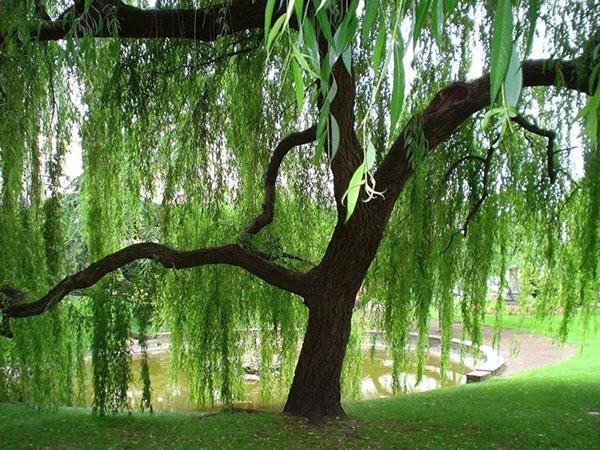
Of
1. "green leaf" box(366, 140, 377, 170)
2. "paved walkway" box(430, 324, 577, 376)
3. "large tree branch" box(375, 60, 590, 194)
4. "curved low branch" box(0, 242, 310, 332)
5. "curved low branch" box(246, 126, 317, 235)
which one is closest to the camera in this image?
Result: "green leaf" box(366, 140, 377, 170)

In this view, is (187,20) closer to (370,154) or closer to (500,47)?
(370,154)

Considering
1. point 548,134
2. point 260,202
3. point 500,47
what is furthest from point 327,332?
point 500,47

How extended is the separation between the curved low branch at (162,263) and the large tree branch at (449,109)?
3.19 ft

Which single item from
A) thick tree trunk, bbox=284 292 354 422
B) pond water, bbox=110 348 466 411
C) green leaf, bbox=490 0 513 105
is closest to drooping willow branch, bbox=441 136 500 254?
thick tree trunk, bbox=284 292 354 422

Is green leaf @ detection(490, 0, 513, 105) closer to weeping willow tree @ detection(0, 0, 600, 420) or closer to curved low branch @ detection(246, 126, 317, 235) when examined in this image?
weeping willow tree @ detection(0, 0, 600, 420)

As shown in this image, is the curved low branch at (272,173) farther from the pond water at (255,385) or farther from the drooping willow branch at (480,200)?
the pond water at (255,385)

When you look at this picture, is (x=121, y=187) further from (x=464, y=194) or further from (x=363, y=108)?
(x=464, y=194)

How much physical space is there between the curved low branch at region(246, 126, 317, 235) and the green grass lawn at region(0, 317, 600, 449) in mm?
1398

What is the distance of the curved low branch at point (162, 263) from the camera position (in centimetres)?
413

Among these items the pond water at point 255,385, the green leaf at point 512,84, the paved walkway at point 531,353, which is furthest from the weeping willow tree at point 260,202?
the paved walkway at point 531,353

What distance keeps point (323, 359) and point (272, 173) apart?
4.65 feet

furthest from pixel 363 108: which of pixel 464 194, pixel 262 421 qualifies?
pixel 262 421

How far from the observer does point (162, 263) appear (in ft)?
14.6

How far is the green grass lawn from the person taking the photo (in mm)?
4012
